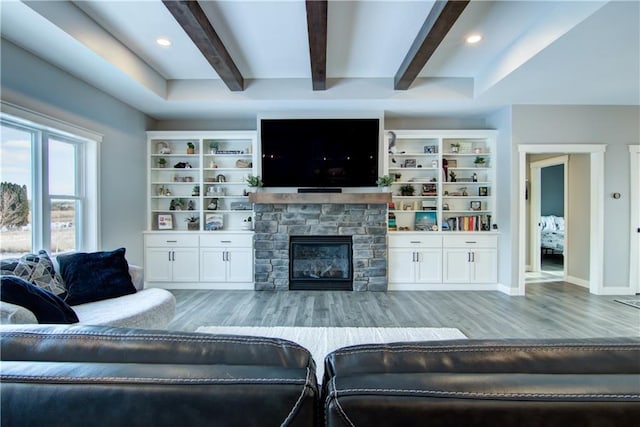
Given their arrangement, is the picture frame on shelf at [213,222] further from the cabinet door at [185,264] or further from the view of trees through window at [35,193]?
the view of trees through window at [35,193]

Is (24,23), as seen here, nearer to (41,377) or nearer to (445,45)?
(41,377)

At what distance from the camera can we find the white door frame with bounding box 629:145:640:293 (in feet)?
14.5

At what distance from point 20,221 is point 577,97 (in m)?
6.41

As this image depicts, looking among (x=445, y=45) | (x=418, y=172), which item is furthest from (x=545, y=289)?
(x=445, y=45)

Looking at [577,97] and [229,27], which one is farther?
[577,97]

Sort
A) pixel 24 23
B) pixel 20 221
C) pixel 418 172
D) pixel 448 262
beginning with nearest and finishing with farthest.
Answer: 1. pixel 24 23
2. pixel 20 221
3. pixel 448 262
4. pixel 418 172

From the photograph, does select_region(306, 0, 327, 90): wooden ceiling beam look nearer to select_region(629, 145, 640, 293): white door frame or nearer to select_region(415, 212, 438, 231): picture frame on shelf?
select_region(415, 212, 438, 231): picture frame on shelf

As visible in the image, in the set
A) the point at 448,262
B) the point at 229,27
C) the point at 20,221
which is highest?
the point at 229,27

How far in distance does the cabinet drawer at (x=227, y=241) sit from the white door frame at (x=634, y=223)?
5451 mm

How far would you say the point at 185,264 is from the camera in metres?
4.73

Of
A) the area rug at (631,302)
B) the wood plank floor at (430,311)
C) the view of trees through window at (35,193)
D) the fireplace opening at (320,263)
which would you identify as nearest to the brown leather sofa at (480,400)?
the wood plank floor at (430,311)

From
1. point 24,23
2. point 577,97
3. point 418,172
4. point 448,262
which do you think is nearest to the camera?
point 24,23

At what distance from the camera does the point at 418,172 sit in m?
5.09

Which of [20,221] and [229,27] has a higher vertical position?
[229,27]
